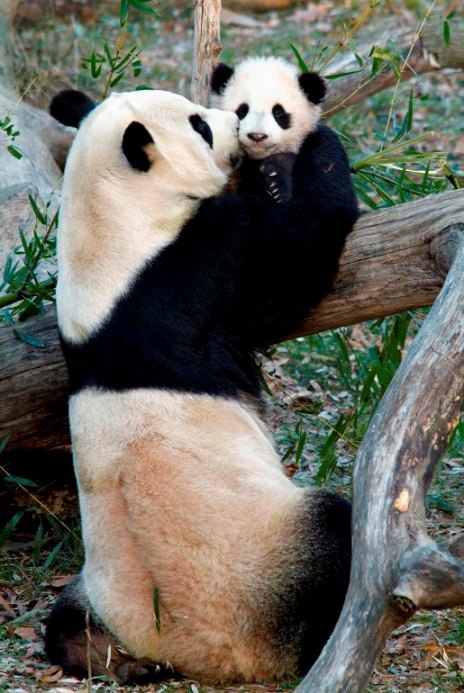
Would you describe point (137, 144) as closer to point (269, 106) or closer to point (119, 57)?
point (269, 106)

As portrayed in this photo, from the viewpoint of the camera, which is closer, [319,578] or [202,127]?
[319,578]

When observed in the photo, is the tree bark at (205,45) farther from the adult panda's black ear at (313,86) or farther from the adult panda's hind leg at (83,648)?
the adult panda's hind leg at (83,648)

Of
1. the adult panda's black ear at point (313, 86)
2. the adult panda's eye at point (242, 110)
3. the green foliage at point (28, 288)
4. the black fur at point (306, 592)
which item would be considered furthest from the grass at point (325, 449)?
the adult panda's eye at point (242, 110)

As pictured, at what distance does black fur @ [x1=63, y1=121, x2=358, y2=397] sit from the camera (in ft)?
10.3

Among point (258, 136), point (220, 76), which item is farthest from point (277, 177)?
point (220, 76)

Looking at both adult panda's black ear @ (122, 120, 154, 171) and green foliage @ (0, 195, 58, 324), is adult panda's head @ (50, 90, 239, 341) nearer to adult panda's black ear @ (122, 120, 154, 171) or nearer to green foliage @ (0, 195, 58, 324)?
adult panda's black ear @ (122, 120, 154, 171)

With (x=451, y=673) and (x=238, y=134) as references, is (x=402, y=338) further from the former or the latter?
(x=451, y=673)

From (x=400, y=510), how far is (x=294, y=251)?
1.18 m

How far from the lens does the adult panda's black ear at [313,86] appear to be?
156 inches

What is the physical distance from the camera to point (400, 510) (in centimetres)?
245

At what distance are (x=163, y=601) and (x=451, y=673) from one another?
94 centimetres

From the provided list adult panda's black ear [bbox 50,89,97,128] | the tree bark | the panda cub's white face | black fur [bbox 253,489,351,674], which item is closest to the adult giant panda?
black fur [bbox 253,489,351,674]

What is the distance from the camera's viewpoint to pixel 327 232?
346 cm

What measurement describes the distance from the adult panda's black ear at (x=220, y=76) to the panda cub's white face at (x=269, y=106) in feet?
0.07
